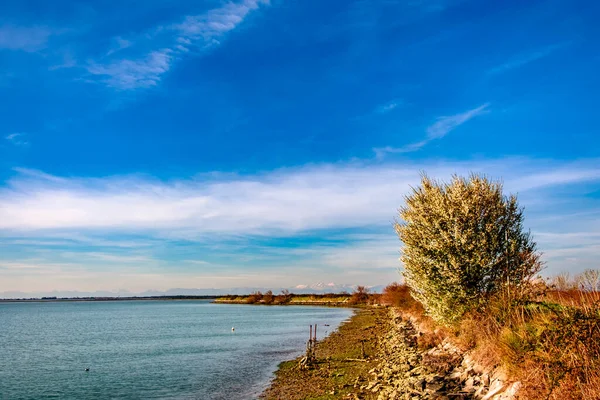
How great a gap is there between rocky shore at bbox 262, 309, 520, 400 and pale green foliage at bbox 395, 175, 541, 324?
138 inches

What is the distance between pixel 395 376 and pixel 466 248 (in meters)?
8.77

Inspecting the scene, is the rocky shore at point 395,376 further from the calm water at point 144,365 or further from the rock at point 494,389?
the calm water at point 144,365

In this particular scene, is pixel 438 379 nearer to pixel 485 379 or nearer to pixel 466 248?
pixel 485 379

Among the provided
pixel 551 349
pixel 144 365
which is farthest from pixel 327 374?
pixel 551 349

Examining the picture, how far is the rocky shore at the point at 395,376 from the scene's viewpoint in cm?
1748

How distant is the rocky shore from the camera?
17.5 metres

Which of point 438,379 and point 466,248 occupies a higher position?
point 466,248

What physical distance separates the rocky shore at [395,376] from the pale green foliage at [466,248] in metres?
3.50

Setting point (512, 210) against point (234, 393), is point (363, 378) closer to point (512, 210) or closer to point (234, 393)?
point (234, 393)

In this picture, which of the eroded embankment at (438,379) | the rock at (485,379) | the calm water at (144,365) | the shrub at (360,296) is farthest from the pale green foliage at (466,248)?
the shrub at (360,296)

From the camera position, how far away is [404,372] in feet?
80.4

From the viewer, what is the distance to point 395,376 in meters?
24.6

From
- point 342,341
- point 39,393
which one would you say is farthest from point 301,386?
point 342,341

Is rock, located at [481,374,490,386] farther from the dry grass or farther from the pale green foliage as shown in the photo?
the pale green foliage
